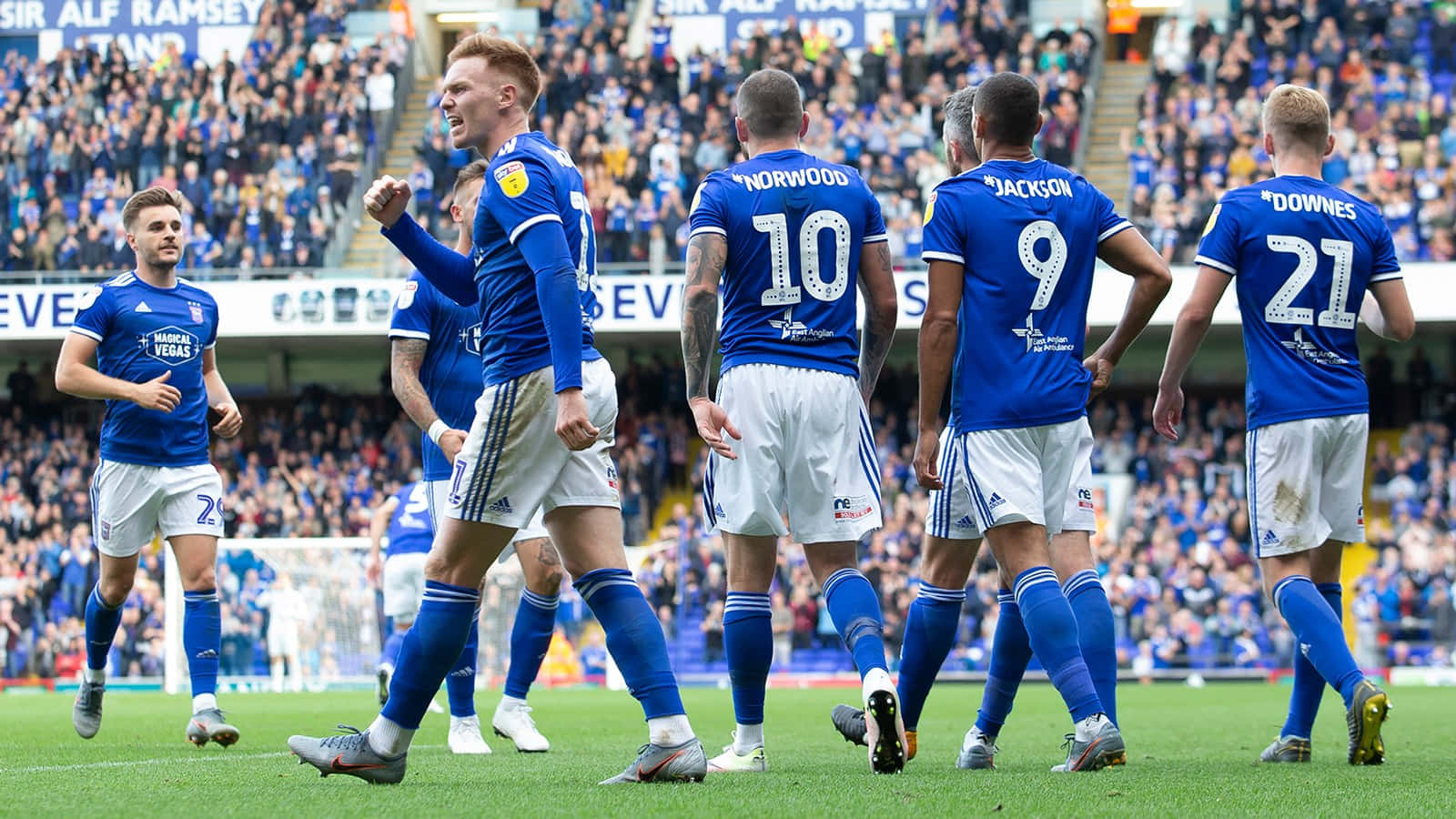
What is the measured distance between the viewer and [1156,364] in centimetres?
2508

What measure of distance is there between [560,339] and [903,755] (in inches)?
68.4

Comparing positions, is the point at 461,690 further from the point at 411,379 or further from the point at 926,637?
the point at 926,637

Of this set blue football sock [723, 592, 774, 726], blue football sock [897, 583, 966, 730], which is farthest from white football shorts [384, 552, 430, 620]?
blue football sock [723, 592, 774, 726]

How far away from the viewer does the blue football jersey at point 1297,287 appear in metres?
6.25

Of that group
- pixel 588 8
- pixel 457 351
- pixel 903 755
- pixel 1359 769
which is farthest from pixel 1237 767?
pixel 588 8

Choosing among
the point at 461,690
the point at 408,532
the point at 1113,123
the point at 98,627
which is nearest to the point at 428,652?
the point at 461,690

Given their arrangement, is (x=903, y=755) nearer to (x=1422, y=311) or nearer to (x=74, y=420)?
(x=1422, y=311)

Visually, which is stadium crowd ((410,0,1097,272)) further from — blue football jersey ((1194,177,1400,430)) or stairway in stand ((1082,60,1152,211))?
blue football jersey ((1194,177,1400,430))

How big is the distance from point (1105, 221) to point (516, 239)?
2.20m

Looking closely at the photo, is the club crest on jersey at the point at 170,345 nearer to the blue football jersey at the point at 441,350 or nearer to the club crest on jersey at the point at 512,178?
the blue football jersey at the point at 441,350

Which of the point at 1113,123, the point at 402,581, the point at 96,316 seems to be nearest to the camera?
the point at 96,316

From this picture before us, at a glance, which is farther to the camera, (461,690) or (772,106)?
(461,690)

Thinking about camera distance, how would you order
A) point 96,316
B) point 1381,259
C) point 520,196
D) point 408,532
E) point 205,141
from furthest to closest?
point 205,141 < point 408,532 < point 96,316 < point 1381,259 < point 520,196

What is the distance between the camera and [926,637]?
244 inches
